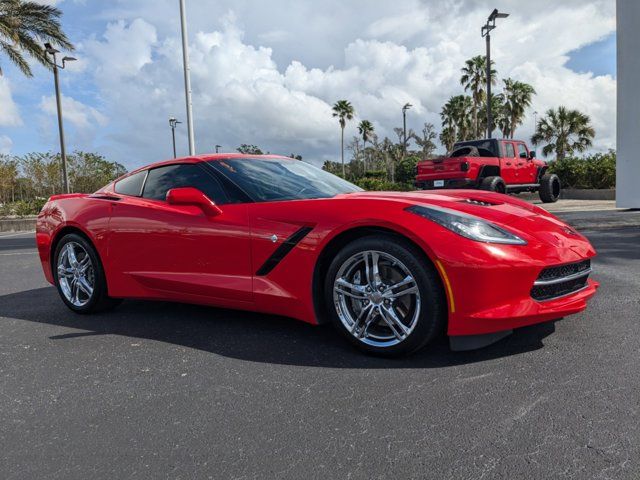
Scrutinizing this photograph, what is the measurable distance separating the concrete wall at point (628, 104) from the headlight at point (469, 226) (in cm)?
1289

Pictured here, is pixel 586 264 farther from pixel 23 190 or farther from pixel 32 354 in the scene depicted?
pixel 23 190

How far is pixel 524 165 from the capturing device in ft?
50.1

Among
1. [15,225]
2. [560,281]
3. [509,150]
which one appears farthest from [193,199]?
[15,225]

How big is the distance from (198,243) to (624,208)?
13.8m

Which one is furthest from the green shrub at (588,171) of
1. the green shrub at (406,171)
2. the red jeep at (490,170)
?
the green shrub at (406,171)

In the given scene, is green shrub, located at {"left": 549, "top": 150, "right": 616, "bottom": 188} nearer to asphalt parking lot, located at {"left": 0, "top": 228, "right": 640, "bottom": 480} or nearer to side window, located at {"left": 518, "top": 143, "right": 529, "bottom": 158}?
side window, located at {"left": 518, "top": 143, "right": 529, "bottom": 158}

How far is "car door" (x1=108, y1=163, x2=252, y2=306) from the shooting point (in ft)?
11.3

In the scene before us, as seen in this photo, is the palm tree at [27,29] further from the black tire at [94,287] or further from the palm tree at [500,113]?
the palm tree at [500,113]

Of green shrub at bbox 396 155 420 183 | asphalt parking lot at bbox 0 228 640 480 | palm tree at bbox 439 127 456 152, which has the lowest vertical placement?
asphalt parking lot at bbox 0 228 640 480

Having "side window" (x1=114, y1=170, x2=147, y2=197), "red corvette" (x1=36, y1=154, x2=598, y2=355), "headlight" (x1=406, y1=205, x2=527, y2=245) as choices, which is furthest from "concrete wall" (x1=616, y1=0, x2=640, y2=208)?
"side window" (x1=114, y1=170, x2=147, y2=197)

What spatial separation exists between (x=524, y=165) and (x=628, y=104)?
9.85 feet

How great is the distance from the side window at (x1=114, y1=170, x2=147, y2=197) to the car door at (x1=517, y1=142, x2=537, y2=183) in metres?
13.1

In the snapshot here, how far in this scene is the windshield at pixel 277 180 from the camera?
359 centimetres

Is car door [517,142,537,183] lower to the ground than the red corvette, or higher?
higher
